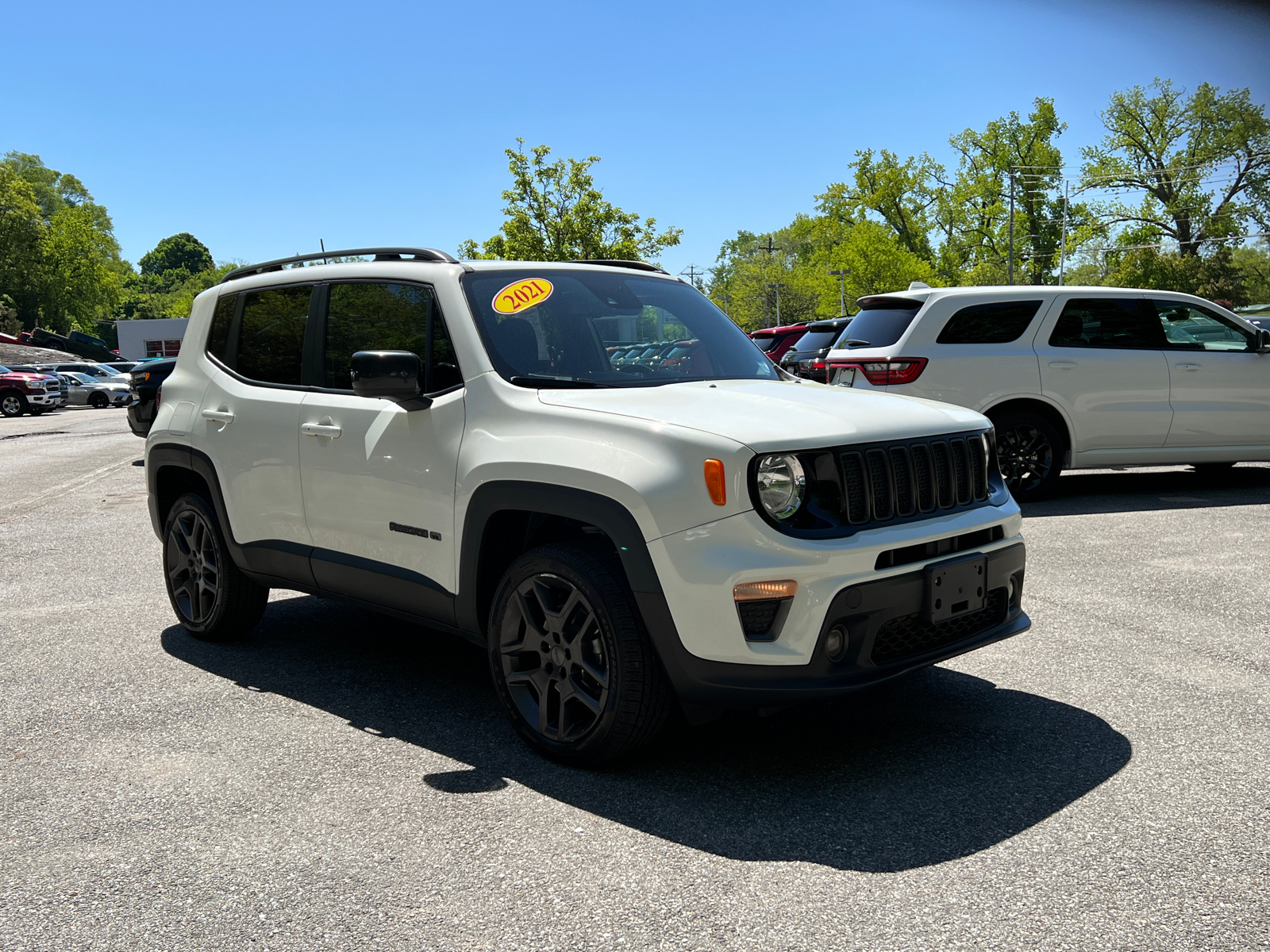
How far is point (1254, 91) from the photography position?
5594 centimetres

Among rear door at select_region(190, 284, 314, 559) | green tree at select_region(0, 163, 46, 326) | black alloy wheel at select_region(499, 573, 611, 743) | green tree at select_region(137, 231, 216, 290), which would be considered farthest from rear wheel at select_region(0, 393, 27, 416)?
green tree at select_region(137, 231, 216, 290)

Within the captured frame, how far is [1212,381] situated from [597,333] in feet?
25.2

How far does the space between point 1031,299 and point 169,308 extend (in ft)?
502

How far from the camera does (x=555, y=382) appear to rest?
415 centimetres

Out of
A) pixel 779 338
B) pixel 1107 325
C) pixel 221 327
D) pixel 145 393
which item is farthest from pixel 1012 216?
pixel 221 327

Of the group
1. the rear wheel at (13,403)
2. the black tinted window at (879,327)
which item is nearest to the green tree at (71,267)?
the rear wheel at (13,403)

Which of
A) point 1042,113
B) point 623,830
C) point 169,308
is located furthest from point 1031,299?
point 169,308

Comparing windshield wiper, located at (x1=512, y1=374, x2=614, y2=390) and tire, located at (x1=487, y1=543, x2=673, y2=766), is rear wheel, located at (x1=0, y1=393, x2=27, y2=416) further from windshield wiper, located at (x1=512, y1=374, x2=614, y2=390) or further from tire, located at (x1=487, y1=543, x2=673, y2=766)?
tire, located at (x1=487, y1=543, x2=673, y2=766)

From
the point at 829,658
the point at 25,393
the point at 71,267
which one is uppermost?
the point at 71,267

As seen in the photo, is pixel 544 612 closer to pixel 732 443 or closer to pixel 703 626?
pixel 703 626

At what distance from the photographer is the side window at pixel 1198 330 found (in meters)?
10.0

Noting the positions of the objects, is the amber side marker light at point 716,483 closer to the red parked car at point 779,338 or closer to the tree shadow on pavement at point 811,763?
the tree shadow on pavement at point 811,763

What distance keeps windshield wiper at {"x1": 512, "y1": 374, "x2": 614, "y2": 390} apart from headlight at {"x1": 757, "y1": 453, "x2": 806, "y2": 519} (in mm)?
942

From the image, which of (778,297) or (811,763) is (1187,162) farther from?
(811,763)
